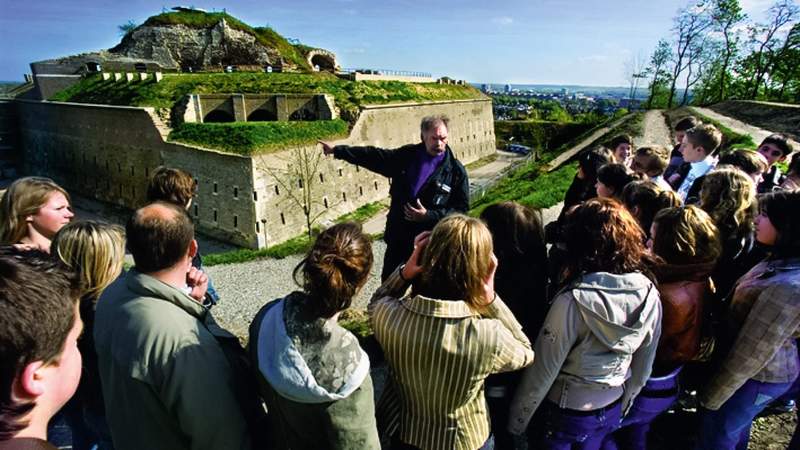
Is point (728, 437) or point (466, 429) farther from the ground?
point (466, 429)

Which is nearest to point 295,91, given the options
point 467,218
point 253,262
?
point 253,262

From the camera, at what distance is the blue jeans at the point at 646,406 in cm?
277

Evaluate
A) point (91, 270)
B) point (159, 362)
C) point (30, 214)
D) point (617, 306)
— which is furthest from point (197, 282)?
point (617, 306)

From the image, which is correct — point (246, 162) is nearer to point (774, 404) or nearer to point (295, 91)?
point (295, 91)

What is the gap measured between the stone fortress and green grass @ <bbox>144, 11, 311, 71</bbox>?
799mm

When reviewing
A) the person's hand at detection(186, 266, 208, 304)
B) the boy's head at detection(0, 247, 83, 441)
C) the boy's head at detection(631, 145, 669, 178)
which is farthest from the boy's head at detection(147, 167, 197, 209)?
the boy's head at detection(631, 145, 669, 178)

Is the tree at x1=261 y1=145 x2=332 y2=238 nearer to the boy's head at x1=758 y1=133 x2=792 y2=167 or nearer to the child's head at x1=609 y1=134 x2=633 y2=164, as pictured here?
the child's head at x1=609 y1=134 x2=633 y2=164

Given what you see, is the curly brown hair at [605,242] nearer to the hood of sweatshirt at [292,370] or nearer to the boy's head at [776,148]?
the hood of sweatshirt at [292,370]

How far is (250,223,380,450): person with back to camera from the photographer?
1827 millimetres

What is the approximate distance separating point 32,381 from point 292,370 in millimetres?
849

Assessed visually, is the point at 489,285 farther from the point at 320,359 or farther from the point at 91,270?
the point at 91,270

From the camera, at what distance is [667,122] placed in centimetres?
2408

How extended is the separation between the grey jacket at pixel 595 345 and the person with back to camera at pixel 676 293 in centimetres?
26

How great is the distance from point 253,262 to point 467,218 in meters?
10.4
